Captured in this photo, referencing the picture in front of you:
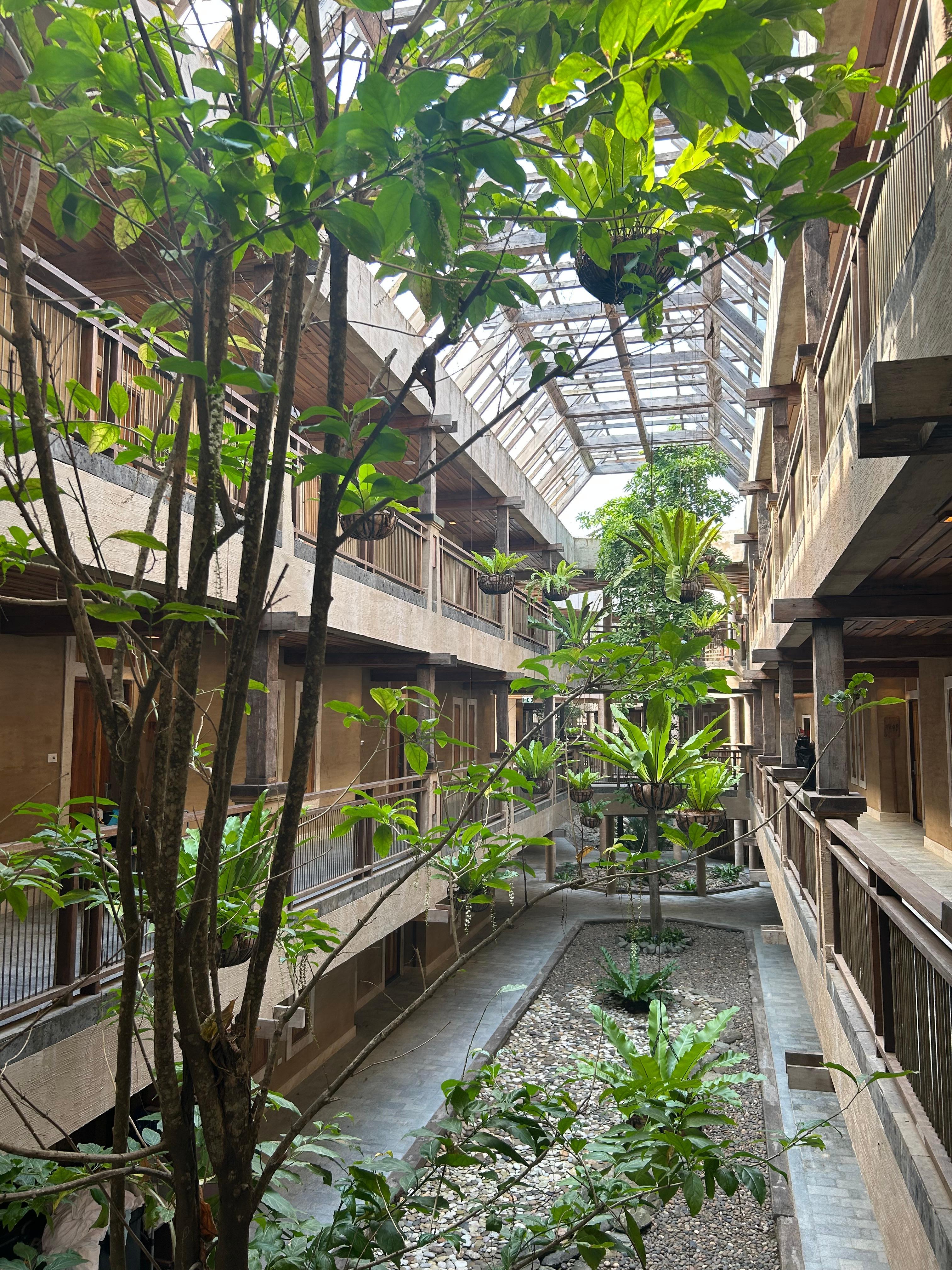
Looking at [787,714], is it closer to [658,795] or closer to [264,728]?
[658,795]

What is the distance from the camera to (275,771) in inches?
318

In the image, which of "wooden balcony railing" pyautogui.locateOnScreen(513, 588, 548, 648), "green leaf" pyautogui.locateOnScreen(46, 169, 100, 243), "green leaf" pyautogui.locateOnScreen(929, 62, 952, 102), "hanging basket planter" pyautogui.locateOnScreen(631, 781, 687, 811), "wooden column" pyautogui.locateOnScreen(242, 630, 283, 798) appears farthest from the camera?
"wooden balcony railing" pyautogui.locateOnScreen(513, 588, 548, 648)

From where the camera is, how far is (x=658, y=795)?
13.6 m

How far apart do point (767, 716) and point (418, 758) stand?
1543 centimetres

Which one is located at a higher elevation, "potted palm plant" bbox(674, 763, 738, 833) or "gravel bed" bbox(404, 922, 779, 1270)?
"potted palm plant" bbox(674, 763, 738, 833)

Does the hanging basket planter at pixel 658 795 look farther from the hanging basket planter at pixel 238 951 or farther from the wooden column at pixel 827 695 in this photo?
the hanging basket planter at pixel 238 951

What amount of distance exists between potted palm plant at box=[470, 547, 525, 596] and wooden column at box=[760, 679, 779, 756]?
509 centimetres

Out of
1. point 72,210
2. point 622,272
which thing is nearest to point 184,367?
point 72,210

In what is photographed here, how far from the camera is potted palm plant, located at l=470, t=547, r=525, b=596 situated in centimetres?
1336

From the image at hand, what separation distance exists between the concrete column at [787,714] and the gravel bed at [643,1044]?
309 cm

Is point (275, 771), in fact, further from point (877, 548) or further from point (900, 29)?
point (900, 29)

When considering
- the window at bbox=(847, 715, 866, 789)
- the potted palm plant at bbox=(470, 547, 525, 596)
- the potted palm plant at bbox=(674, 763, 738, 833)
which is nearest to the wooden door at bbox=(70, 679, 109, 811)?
the potted palm plant at bbox=(470, 547, 525, 596)

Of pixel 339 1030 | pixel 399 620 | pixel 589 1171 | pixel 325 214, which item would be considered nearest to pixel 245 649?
pixel 325 214

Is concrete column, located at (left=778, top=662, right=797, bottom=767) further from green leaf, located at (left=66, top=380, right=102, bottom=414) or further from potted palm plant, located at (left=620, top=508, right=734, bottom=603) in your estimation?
green leaf, located at (left=66, top=380, right=102, bottom=414)
